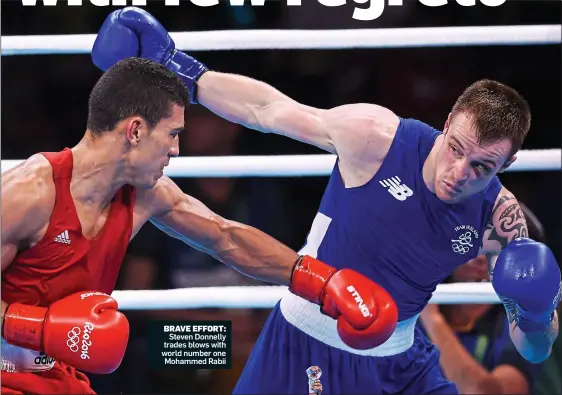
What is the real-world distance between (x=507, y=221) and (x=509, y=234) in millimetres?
45

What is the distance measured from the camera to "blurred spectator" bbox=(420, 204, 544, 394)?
321 centimetres

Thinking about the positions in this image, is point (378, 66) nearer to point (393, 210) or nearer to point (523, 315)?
point (393, 210)

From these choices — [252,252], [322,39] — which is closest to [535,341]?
[252,252]

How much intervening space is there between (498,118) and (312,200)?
3.11 feet

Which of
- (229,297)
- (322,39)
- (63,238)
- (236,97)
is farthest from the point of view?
(229,297)

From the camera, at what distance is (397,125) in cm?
272

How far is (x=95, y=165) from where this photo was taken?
2.46 meters

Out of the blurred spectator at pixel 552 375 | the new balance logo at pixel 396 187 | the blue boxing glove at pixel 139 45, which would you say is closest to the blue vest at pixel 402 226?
the new balance logo at pixel 396 187

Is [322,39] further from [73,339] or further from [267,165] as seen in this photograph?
[73,339]

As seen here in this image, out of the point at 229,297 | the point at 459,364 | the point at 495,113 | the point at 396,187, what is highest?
the point at 495,113

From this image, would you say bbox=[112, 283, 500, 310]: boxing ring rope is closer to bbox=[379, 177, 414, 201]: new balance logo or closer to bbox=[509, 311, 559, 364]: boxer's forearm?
bbox=[509, 311, 559, 364]: boxer's forearm

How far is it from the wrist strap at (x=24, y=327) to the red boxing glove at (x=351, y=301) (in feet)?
2.60

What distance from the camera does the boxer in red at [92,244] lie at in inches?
92.0

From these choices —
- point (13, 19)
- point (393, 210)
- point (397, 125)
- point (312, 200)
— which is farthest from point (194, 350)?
point (13, 19)
